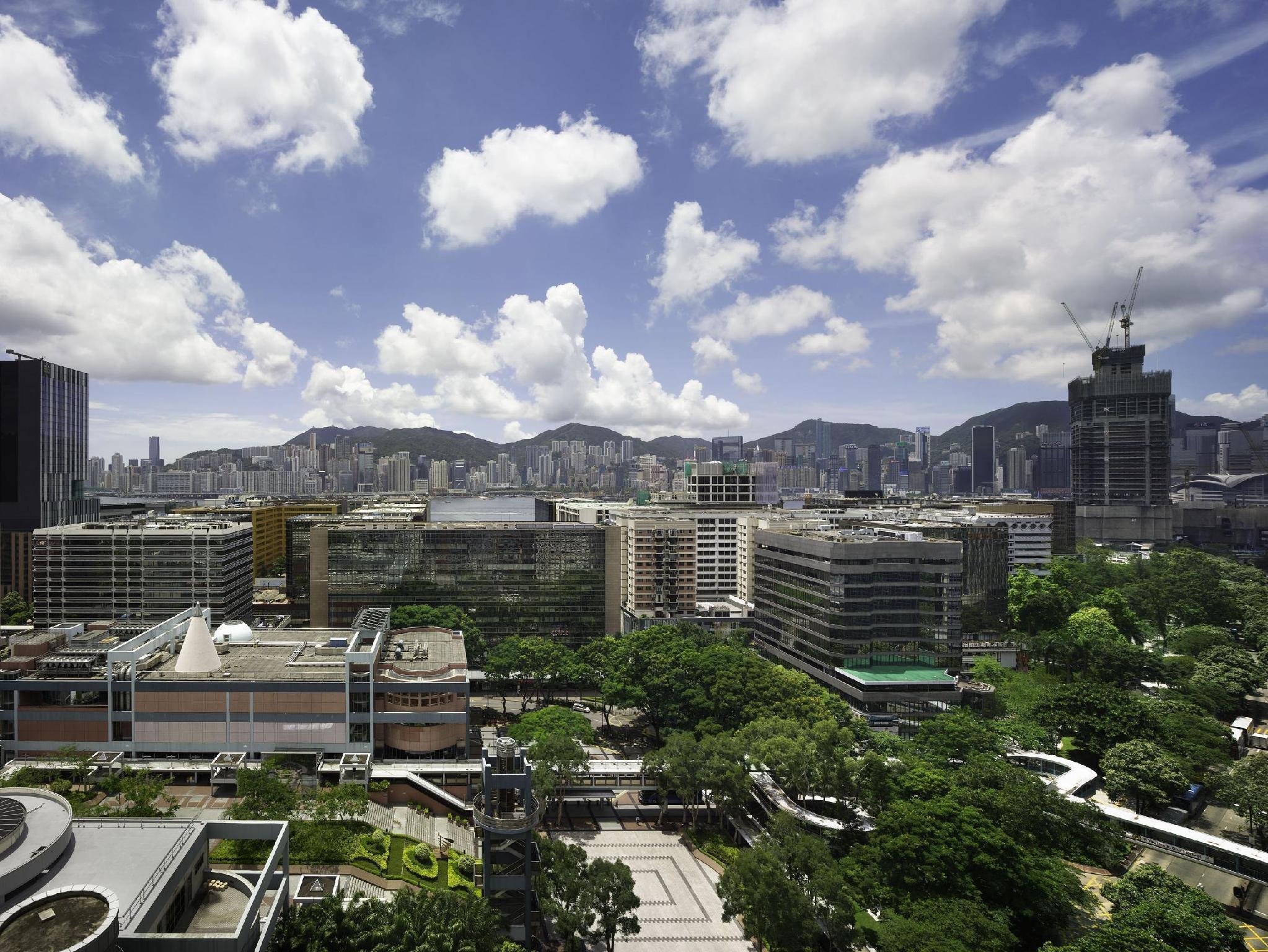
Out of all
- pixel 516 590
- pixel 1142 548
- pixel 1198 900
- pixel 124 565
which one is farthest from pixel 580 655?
pixel 1142 548

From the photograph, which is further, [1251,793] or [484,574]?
[484,574]

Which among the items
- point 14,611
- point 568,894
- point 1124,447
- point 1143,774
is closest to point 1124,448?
point 1124,447

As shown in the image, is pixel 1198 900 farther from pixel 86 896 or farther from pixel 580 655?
pixel 580 655

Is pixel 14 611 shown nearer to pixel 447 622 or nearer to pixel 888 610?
pixel 447 622

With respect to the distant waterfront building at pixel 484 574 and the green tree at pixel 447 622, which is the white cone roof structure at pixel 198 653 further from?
the distant waterfront building at pixel 484 574

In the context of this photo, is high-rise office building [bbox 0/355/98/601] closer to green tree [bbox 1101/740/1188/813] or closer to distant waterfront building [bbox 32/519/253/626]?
distant waterfront building [bbox 32/519/253/626]

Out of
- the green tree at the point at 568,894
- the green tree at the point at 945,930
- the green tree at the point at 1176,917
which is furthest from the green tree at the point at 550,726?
the green tree at the point at 1176,917
